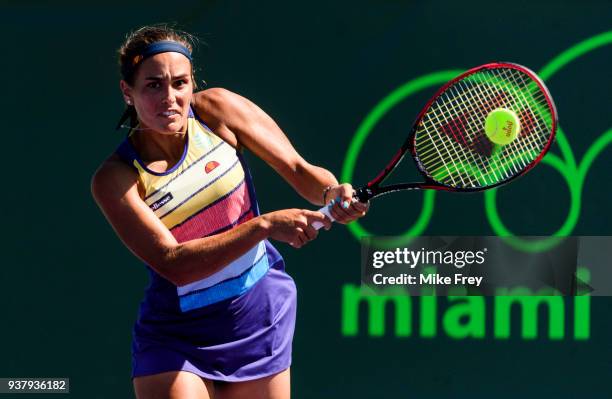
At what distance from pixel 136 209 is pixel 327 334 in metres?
1.89

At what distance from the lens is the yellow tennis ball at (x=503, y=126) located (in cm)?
300

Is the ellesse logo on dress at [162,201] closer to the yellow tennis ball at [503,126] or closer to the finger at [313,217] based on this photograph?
the finger at [313,217]

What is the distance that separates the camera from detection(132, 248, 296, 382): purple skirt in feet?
9.30

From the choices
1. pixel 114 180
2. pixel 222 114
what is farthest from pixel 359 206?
pixel 114 180

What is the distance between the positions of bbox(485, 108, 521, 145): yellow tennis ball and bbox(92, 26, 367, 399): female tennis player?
A: 48cm

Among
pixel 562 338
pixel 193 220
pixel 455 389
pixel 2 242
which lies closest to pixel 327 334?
pixel 455 389

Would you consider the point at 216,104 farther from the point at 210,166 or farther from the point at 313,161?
the point at 313,161

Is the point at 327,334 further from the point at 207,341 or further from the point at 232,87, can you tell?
the point at 207,341

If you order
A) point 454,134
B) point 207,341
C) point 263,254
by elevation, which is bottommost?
point 207,341

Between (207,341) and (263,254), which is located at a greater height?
(263,254)

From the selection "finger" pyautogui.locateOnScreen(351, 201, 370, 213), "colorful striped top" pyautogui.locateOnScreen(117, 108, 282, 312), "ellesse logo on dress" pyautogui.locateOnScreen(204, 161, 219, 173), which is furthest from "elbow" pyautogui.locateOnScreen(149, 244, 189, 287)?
"finger" pyautogui.locateOnScreen(351, 201, 370, 213)

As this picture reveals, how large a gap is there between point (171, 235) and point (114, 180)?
8.0 inches

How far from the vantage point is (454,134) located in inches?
129

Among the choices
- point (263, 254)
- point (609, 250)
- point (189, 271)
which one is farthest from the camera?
point (609, 250)
